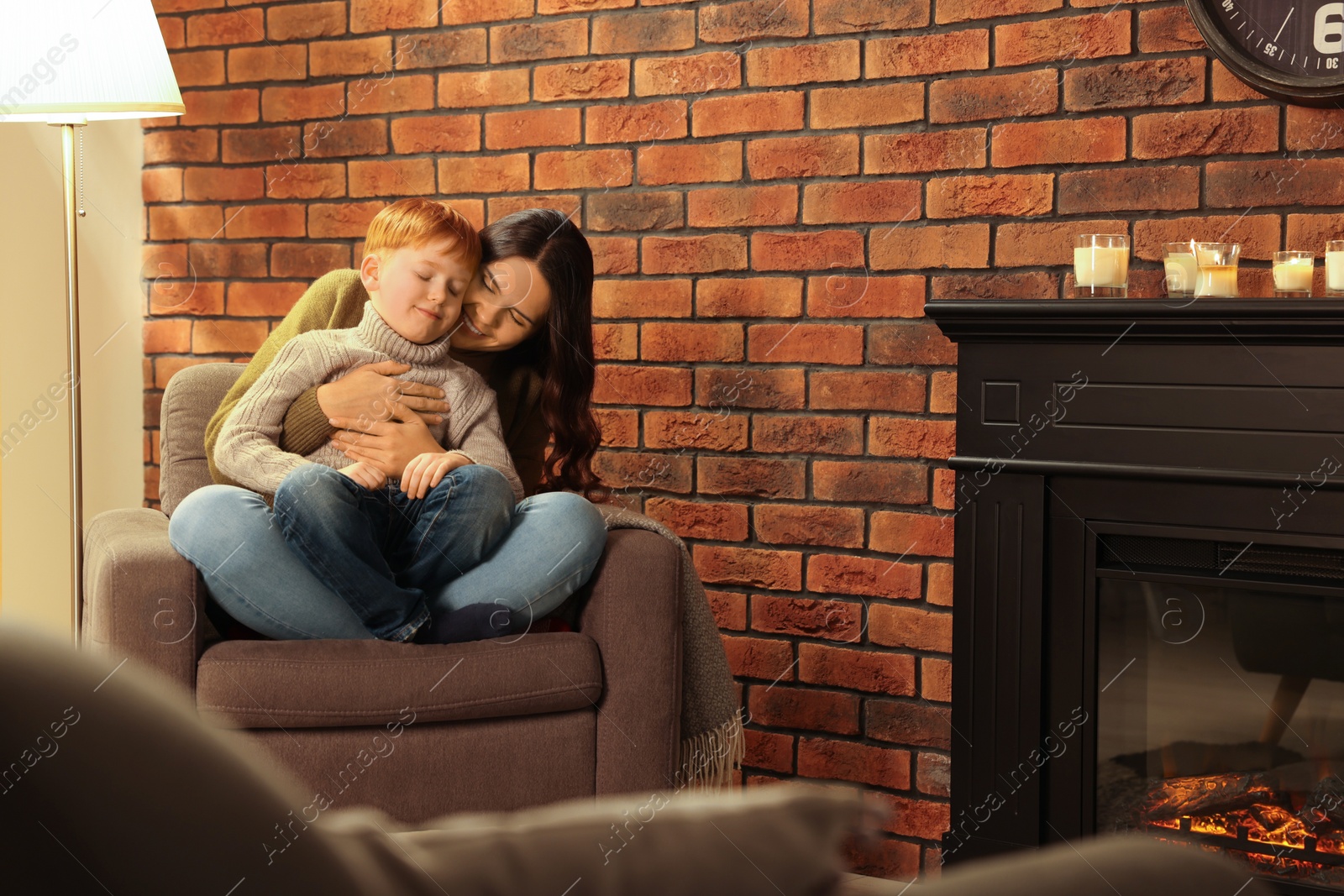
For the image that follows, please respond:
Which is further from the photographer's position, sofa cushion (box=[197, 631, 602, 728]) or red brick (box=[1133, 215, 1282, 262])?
red brick (box=[1133, 215, 1282, 262])

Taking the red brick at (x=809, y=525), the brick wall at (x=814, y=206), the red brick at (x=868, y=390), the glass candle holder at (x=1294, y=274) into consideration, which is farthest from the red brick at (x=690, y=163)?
the glass candle holder at (x=1294, y=274)

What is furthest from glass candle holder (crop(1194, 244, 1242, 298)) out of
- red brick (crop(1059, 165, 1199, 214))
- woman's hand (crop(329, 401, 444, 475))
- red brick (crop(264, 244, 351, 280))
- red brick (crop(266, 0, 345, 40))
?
red brick (crop(266, 0, 345, 40))

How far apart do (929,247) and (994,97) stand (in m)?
0.28

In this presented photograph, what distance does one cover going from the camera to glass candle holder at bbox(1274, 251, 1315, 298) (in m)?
1.69

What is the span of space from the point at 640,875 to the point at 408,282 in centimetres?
169

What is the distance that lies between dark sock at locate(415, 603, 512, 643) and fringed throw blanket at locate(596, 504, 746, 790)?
10.0 inches

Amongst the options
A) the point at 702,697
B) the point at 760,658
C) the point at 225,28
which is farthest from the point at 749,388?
the point at 225,28

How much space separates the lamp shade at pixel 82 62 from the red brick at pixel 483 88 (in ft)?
1.85

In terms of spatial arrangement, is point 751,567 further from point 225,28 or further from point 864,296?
point 225,28

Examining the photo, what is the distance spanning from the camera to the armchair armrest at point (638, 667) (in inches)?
67.1

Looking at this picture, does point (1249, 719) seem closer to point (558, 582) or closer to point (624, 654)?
point (624, 654)

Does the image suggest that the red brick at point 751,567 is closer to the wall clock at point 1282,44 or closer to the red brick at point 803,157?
the red brick at point 803,157

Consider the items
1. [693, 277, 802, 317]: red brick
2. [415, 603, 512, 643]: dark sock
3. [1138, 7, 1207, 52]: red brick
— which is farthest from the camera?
[693, 277, 802, 317]: red brick

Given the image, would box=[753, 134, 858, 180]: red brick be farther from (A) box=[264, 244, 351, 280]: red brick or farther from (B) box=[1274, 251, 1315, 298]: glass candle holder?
(A) box=[264, 244, 351, 280]: red brick
